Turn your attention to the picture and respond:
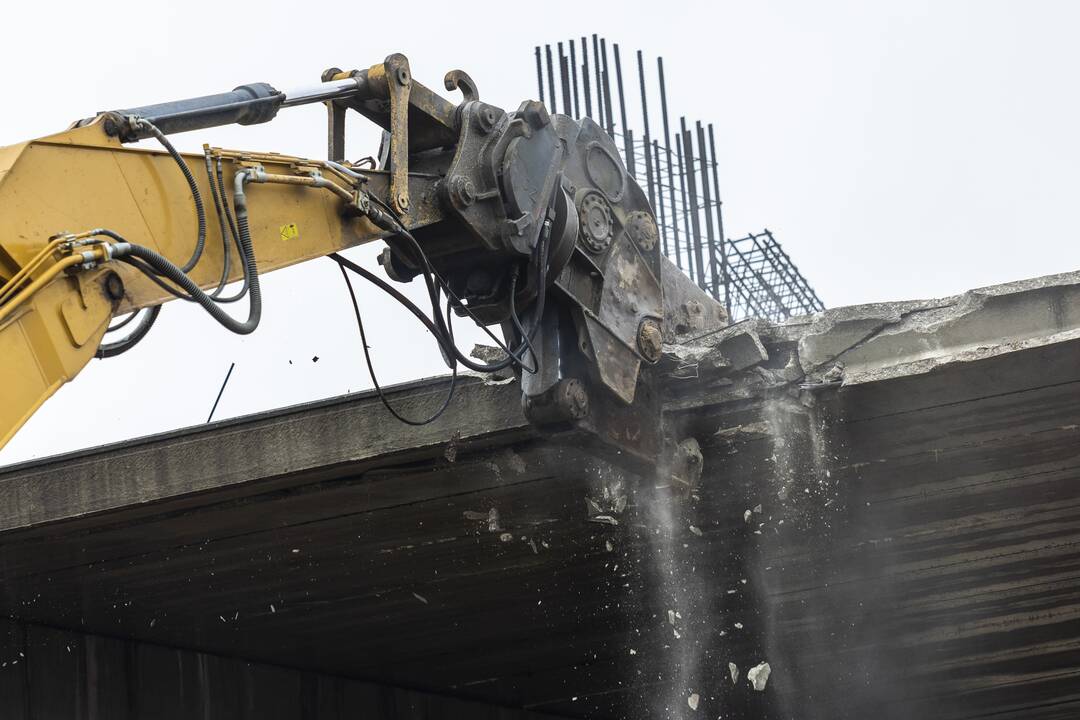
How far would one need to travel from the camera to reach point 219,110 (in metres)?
4.73

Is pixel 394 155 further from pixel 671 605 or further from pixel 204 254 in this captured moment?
pixel 671 605

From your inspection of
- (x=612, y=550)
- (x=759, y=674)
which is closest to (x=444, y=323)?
(x=612, y=550)

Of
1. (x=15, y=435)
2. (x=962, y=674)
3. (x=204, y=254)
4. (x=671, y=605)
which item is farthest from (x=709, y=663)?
(x=15, y=435)

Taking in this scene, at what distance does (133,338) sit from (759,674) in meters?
5.97

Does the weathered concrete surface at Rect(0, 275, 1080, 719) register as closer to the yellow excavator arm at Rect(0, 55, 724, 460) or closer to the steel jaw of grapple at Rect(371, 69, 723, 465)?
the steel jaw of grapple at Rect(371, 69, 723, 465)

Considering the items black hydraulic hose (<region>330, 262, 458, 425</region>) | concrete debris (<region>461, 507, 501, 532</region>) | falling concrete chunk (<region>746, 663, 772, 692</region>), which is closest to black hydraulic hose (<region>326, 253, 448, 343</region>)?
black hydraulic hose (<region>330, 262, 458, 425</region>)

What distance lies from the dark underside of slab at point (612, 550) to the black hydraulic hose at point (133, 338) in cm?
227

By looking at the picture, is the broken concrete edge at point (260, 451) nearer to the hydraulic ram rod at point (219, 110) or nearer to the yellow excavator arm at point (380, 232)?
the yellow excavator arm at point (380, 232)

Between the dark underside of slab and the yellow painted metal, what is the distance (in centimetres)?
223

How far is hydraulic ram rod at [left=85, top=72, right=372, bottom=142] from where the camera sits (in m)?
4.42

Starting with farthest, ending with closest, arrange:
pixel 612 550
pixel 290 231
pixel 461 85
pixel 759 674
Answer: pixel 759 674 < pixel 612 550 < pixel 461 85 < pixel 290 231

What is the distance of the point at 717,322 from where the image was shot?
773cm

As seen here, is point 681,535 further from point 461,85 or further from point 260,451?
point 461,85

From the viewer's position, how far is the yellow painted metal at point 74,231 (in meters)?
3.98
